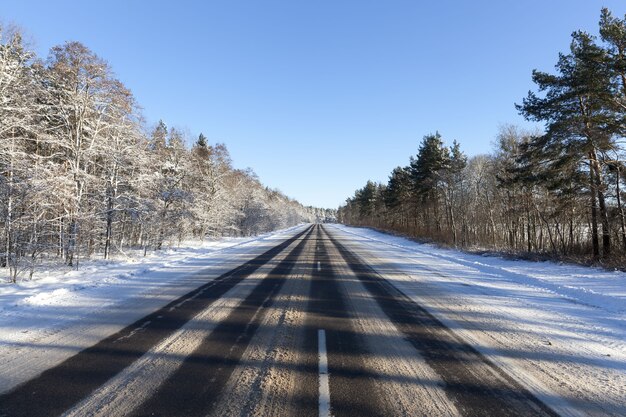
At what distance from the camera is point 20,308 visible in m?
6.70

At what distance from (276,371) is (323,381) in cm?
63

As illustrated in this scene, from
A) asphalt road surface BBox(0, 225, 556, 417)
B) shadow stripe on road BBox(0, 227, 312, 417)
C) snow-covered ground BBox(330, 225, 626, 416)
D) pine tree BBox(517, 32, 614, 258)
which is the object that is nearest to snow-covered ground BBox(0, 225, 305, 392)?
shadow stripe on road BBox(0, 227, 312, 417)

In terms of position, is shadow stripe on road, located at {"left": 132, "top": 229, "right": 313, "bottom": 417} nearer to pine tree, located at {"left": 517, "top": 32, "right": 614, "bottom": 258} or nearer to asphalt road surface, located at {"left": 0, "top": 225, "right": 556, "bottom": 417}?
asphalt road surface, located at {"left": 0, "top": 225, "right": 556, "bottom": 417}

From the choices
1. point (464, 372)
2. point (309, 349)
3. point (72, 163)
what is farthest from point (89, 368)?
point (72, 163)

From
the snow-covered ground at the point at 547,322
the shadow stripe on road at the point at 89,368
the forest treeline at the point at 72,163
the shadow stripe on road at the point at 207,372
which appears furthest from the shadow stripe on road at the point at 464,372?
the forest treeline at the point at 72,163

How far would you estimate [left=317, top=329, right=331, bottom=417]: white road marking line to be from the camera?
3273 mm

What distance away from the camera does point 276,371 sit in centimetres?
412

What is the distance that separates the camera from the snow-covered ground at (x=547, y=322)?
3.99m

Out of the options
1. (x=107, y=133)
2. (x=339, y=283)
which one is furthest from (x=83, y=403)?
(x=107, y=133)

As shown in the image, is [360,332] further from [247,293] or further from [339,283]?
[339,283]

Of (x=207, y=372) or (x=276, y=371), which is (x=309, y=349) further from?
(x=207, y=372)

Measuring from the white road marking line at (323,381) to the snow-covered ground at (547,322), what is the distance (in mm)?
2388

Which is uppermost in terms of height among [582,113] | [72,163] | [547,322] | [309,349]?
[582,113]

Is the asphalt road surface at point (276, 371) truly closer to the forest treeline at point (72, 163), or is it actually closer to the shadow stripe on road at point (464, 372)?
the shadow stripe on road at point (464, 372)
